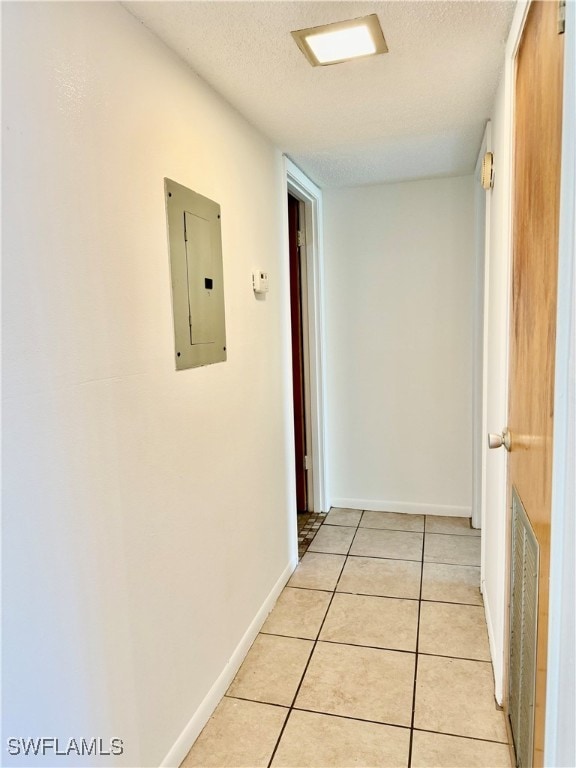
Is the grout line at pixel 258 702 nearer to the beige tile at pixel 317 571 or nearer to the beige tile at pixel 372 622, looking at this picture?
the beige tile at pixel 372 622

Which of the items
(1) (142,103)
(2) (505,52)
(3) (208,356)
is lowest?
(3) (208,356)

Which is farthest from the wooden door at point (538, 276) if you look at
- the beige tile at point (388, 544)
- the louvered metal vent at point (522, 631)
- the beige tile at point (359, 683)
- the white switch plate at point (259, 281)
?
the beige tile at point (388, 544)

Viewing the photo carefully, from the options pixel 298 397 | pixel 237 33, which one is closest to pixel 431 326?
pixel 298 397

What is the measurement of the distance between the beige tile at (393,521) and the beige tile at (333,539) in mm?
153

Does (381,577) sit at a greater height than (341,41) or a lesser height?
lesser

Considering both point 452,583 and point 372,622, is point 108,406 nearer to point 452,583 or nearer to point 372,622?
point 372,622

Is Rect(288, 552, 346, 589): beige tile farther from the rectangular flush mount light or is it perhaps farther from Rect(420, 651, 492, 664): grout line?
the rectangular flush mount light

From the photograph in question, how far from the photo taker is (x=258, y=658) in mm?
2041

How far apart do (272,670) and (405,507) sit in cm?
177

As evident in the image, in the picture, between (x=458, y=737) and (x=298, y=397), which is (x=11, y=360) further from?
(x=298, y=397)

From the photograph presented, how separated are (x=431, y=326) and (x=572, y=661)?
8.90ft

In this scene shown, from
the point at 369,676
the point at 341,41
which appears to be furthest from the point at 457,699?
A: the point at 341,41

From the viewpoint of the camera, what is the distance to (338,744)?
1.60 meters

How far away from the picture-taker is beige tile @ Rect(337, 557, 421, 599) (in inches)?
98.3
